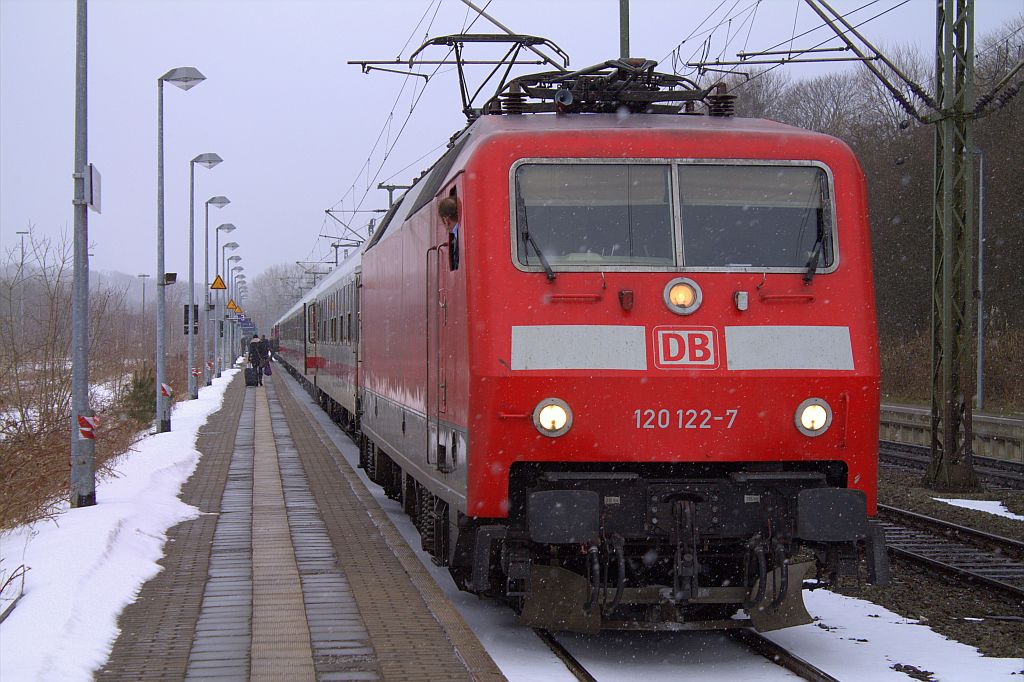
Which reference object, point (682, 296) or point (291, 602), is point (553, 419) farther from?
point (291, 602)

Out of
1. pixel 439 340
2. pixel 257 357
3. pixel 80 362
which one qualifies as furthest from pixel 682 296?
pixel 257 357

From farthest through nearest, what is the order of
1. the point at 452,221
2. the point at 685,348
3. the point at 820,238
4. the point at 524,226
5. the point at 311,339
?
the point at 311,339 < the point at 452,221 < the point at 820,238 < the point at 524,226 < the point at 685,348

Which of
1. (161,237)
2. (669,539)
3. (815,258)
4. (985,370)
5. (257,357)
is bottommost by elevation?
(669,539)

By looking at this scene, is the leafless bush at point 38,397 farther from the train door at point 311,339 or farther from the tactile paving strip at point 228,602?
the train door at point 311,339

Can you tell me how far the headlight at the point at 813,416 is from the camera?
660 cm

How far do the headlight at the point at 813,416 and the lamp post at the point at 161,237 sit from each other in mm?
16980

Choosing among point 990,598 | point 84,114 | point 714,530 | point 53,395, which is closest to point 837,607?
point 990,598

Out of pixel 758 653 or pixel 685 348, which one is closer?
pixel 685 348

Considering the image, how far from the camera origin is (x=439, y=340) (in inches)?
303

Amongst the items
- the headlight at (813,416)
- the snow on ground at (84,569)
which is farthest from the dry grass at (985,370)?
the headlight at (813,416)

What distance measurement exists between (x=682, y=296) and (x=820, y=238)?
0.96m

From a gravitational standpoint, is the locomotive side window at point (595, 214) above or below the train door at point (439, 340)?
above

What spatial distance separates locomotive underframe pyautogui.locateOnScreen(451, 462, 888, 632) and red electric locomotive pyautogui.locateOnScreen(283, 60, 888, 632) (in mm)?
12

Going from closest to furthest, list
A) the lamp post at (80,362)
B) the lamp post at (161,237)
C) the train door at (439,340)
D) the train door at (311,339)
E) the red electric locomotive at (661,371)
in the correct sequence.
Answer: the red electric locomotive at (661,371) → the train door at (439,340) → the lamp post at (80,362) → the lamp post at (161,237) → the train door at (311,339)
